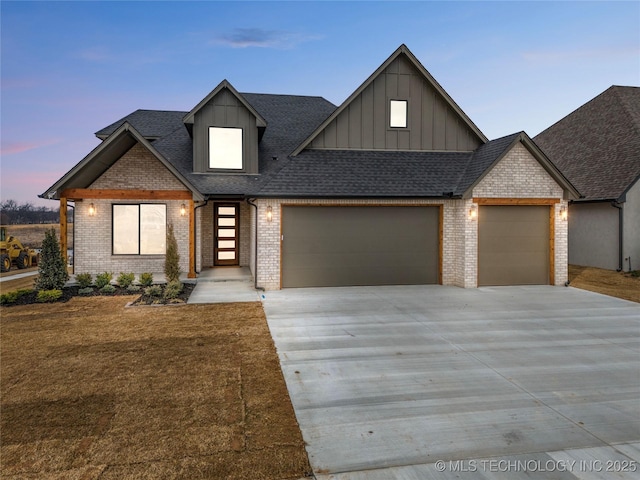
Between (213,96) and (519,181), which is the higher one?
(213,96)

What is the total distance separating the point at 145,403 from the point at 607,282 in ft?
50.0

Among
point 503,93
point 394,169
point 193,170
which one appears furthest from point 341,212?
point 503,93

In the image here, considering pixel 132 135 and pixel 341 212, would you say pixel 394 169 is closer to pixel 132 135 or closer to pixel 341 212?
pixel 341 212

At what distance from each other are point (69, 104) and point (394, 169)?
22.0m

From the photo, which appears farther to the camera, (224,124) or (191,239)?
(224,124)

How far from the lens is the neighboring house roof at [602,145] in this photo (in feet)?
54.4

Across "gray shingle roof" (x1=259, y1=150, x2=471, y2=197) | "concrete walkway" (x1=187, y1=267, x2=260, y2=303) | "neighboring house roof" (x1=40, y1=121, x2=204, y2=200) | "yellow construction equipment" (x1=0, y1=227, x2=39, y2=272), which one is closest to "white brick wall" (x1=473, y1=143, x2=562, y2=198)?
"gray shingle roof" (x1=259, y1=150, x2=471, y2=197)

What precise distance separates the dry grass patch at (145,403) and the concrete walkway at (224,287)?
240 centimetres

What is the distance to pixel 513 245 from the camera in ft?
42.5

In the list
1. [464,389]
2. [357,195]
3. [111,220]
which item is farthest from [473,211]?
[111,220]

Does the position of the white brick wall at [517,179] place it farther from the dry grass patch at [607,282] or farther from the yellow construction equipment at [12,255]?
the yellow construction equipment at [12,255]

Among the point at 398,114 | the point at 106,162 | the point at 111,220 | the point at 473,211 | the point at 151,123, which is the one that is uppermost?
the point at 151,123

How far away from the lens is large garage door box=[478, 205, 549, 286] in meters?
12.8

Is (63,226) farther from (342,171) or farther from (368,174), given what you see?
(368,174)
